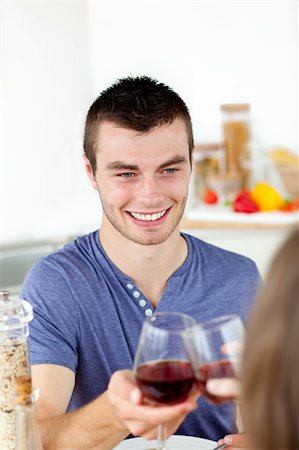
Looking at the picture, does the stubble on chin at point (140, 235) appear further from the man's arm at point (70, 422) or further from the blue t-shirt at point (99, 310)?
the man's arm at point (70, 422)

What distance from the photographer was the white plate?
1.43 m

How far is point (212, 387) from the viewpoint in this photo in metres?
1.05

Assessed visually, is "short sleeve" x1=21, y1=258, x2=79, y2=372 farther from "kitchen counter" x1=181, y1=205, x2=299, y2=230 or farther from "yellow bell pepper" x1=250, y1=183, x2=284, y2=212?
"yellow bell pepper" x1=250, y1=183, x2=284, y2=212

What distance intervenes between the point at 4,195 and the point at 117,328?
225cm

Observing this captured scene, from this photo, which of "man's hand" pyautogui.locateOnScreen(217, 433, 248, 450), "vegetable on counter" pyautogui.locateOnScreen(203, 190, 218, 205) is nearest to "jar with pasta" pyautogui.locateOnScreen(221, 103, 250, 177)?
"vegetable on counter" pyautogui.locateOnScreen(203, 190, 218, 205)

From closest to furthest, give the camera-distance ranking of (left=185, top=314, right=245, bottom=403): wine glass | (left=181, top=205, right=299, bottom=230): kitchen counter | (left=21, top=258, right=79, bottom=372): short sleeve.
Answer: (left=185, top=314, right=245, bottom=403): wine glass < (left=21, top=258, right=79, bottom=372): short sleeve < (left=181, top=205, right=299, bottom=230): kitchen counter

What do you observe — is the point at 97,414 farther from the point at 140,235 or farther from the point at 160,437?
the point at 140,235

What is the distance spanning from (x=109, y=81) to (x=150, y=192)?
2.60 m

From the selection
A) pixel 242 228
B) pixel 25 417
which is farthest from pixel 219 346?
pixel 242 228

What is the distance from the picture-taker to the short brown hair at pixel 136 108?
176cm

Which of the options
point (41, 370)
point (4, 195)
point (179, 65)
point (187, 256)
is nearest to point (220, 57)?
point (179, 65)

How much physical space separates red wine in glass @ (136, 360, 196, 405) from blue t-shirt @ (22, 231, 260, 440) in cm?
52

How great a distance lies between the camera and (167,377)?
1101mm

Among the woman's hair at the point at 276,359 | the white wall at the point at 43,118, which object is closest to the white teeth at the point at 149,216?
the woman's hair at the point at 276,359
